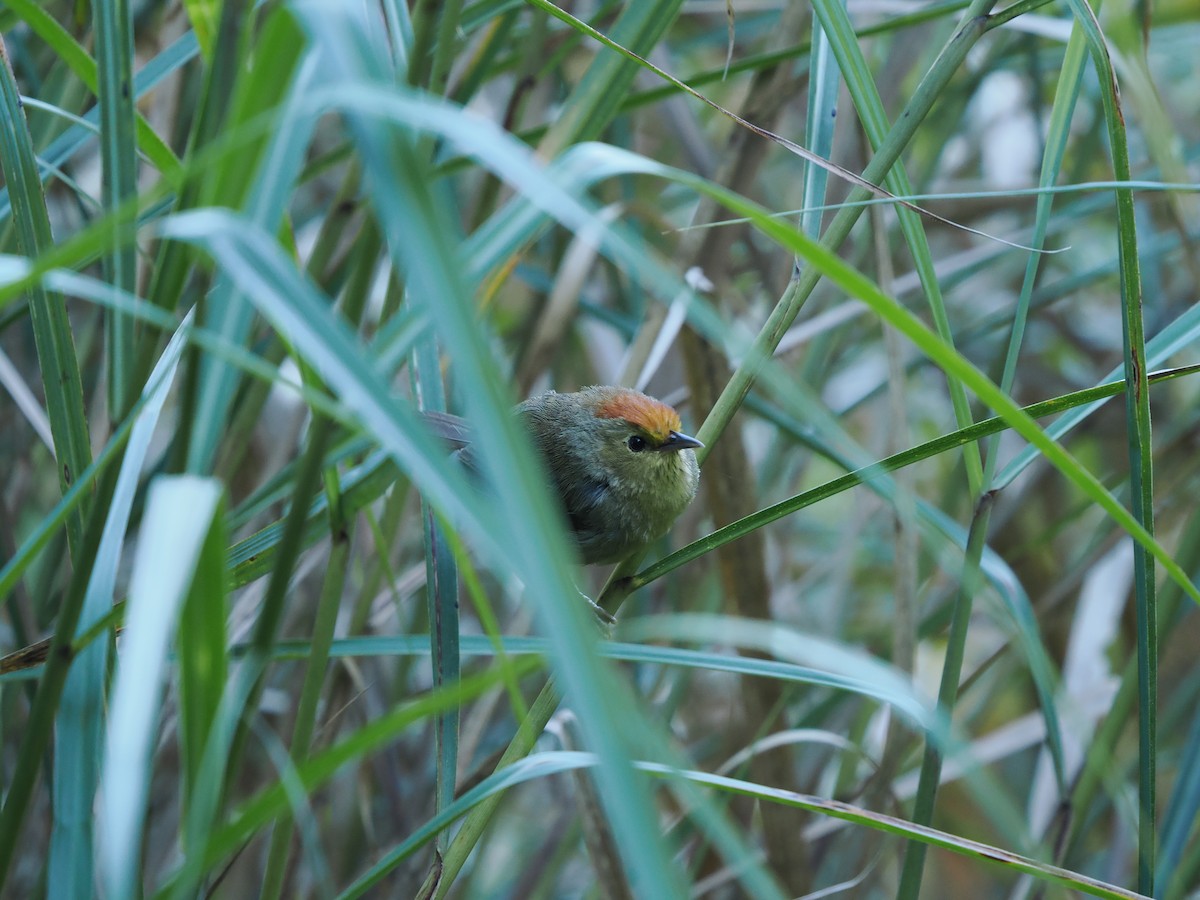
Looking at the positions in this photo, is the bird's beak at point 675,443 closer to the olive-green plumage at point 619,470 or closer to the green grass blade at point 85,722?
the olive-green plumage at point 619,470

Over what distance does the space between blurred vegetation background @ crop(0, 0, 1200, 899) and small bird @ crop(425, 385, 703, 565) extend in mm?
71

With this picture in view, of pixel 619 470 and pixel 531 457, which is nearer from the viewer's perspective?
pixel 531 457

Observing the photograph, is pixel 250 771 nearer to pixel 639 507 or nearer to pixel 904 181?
pixel 639 507

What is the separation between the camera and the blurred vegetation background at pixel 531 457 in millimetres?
562

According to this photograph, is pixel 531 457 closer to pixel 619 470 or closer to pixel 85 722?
pixel 85 722

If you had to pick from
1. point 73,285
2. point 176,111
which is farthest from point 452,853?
point 176,111

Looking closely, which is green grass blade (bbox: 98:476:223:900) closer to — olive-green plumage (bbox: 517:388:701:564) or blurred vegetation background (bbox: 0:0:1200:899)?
blurred vegetation background (bbox: 0:0:1200:899)

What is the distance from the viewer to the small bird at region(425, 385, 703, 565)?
174cm

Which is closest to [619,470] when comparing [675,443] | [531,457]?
[675,443]

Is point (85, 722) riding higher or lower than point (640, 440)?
lower

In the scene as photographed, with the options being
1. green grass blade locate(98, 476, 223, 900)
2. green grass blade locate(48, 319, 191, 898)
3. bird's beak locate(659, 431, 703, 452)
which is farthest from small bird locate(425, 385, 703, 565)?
green grass blade locate(98, 476, 223, 900)

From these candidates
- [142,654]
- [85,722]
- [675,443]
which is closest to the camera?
[142,654]

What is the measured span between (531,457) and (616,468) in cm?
132

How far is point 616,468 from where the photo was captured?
6.02 feet
